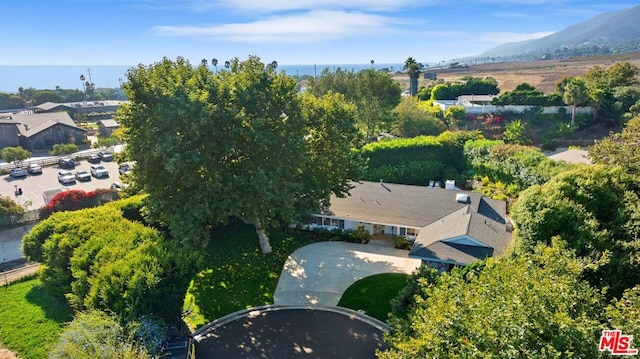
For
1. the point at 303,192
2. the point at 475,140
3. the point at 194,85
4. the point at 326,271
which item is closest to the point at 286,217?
the point at 303,192

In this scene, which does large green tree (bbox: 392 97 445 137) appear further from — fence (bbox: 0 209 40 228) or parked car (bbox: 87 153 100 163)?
parked car (bbox: 87 153 100 163)

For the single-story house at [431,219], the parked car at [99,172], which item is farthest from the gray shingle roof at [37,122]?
the single-story house at [431,219]

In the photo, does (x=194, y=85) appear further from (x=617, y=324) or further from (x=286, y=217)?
(x=617, y=324)

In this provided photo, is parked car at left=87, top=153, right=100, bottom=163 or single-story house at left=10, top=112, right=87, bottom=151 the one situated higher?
single-story house at left=10, top=112, right=87, bottom=151

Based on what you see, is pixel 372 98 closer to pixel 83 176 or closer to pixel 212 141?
pixel 212 141
